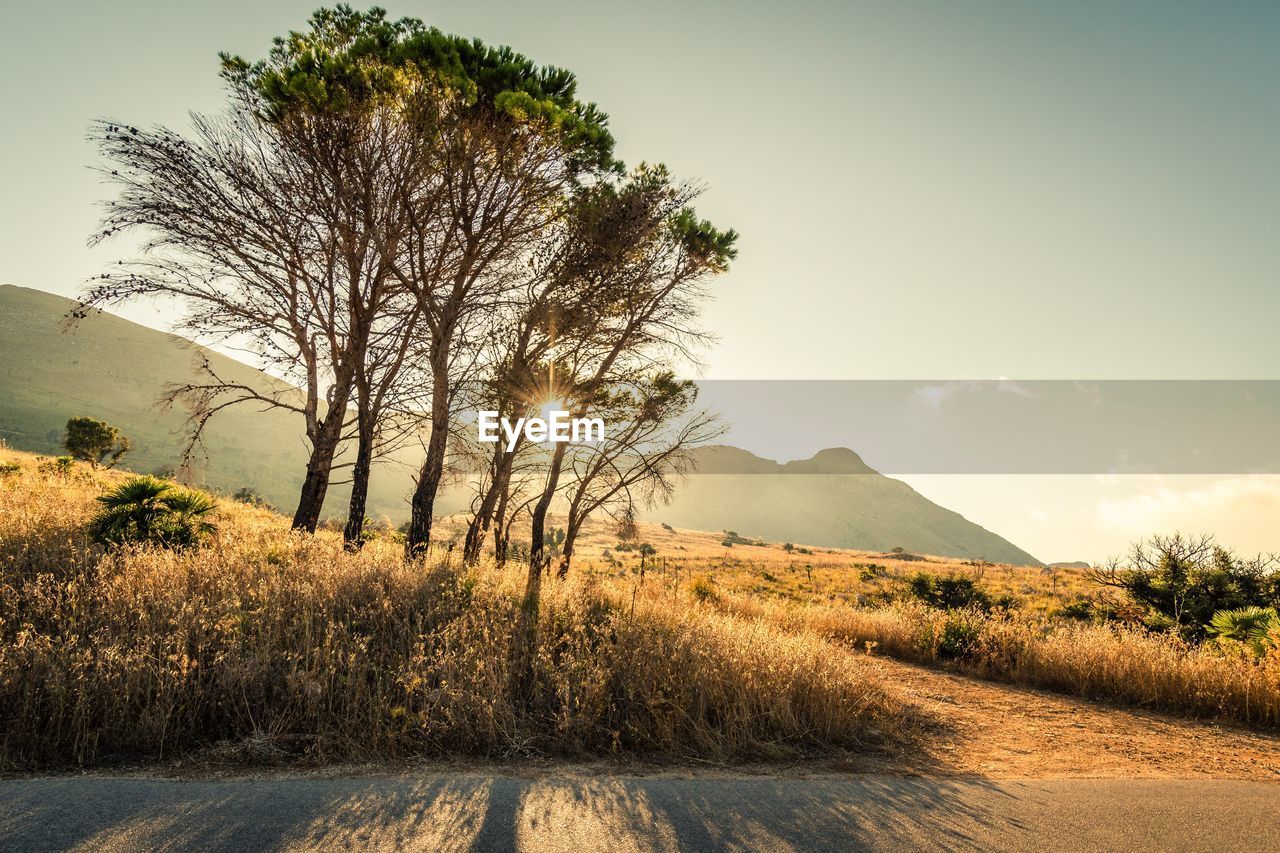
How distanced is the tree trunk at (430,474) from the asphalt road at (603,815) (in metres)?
6.96

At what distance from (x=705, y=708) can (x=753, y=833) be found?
1.88 m

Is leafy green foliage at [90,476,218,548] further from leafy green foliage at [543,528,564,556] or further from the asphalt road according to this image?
leafy green foliage at [543,528,564,556]

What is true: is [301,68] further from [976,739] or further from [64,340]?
[64,340]

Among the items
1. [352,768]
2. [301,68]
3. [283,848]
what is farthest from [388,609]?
[301,68]

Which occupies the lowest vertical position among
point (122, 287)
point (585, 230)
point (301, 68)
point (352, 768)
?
point (352, 768)

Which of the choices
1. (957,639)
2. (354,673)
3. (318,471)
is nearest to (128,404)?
(318,471)

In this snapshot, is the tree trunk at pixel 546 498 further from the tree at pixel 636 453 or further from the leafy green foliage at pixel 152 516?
the leafy green foliage at pixel 152 516

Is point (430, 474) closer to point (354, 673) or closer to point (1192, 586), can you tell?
point (354, 673)

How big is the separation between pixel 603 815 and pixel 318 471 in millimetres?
11369

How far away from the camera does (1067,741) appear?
6426 millimetres

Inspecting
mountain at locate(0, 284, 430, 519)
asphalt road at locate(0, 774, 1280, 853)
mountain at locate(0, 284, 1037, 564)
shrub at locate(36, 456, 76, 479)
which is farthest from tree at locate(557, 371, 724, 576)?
mountain at locate(0, 284, 430, 519)

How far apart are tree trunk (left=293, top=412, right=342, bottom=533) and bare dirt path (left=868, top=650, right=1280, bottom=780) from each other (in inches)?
462

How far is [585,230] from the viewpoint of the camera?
40.4ft

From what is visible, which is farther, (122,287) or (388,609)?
(122,287)
